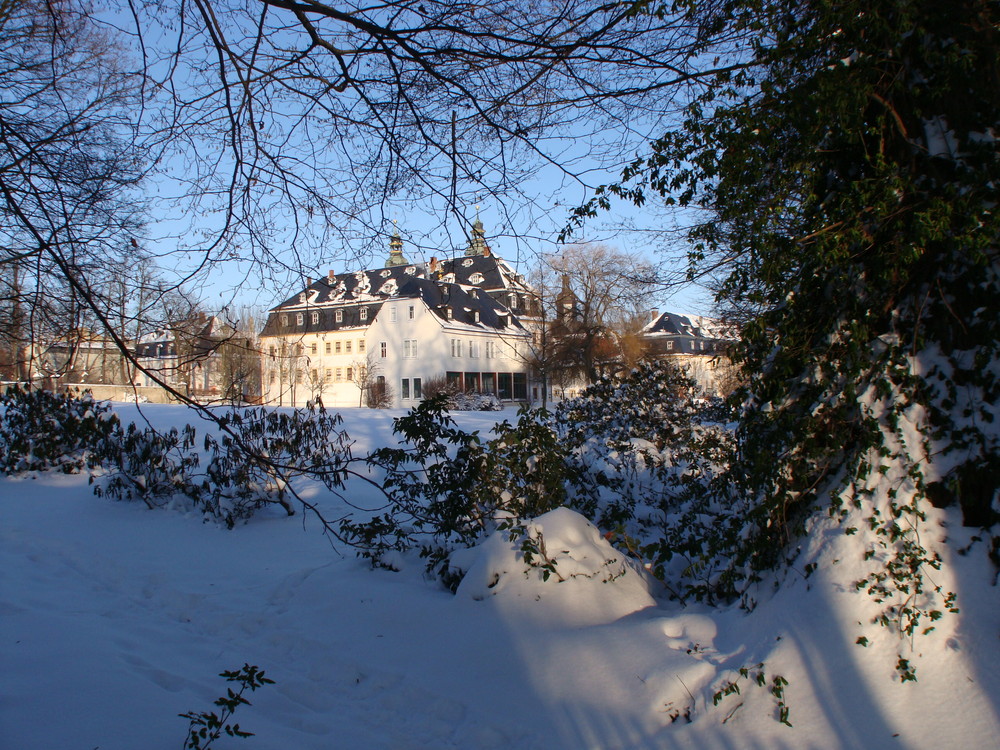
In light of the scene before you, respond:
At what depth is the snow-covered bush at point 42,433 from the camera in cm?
1060

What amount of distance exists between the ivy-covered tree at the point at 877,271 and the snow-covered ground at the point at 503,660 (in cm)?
36

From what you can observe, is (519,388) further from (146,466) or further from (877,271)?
(877,271)

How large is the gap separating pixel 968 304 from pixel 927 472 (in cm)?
90

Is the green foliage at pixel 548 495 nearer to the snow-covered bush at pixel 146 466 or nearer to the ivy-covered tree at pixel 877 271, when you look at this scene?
the ivy-covered tree at pixel 877 271

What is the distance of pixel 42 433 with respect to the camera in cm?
1100

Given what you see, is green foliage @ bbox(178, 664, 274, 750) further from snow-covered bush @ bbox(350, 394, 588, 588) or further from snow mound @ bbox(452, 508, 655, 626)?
snow-covered bush @ bbox(350, 394, 588, 588)

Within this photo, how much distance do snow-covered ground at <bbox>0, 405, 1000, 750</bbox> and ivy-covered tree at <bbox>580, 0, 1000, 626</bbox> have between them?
1.19ft

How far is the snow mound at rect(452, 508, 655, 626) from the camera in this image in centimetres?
448

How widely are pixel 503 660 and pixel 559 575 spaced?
71cm

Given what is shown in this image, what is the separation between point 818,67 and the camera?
4.34 metres

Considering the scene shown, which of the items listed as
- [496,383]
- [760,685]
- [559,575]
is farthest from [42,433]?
[496,383]

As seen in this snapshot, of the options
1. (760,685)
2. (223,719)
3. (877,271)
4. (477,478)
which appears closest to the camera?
(223,719)

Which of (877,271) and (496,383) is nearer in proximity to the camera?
(877,271)

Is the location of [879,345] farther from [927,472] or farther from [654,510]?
[654,510]
